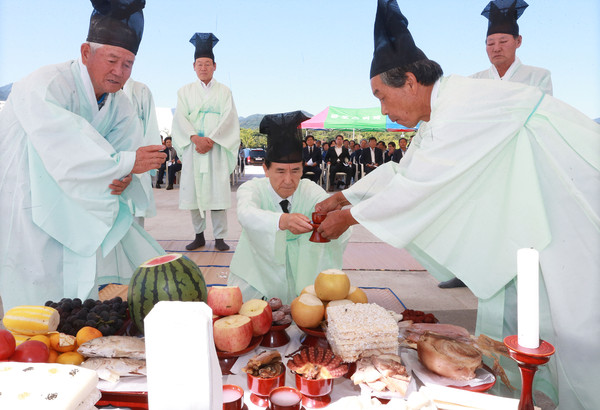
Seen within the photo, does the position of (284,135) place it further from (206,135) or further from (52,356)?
(206,135)

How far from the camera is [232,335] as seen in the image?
1.21m

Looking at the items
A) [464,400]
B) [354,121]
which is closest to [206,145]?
[464,400]

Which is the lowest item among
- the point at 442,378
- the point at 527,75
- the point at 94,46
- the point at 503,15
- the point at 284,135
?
the point at 442,378

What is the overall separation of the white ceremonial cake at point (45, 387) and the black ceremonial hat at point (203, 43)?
4229 millimetres

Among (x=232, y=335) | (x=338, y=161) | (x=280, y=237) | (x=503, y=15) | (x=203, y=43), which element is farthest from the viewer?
(x=338, y=161)

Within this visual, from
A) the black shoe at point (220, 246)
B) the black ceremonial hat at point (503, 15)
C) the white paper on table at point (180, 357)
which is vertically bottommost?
the black shoe at point (220, 246)

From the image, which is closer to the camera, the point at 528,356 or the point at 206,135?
the point at 528,356

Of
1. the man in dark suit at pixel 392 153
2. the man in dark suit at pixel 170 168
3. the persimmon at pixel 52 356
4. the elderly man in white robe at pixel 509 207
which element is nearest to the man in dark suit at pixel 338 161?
the man in dark suit at pixel 392 153

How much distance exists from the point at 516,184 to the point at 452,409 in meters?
1.00

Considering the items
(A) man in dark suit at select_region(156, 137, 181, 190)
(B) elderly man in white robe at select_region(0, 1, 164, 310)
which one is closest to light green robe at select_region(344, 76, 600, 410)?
(B) elderly man in white robe at select_region(0, 1, 164, 310)

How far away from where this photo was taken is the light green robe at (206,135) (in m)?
5.03

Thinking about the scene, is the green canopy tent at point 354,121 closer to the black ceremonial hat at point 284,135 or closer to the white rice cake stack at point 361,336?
the black ceremonial hat at point 284,135

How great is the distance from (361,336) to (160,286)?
670mm

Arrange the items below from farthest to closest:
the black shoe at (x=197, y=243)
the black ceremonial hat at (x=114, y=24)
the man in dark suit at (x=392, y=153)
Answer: the man in dark suit at (x=392, y=153)
the black shoe at (x=197, y=243)
the black ceremonial hat at (x=114, y=24)
